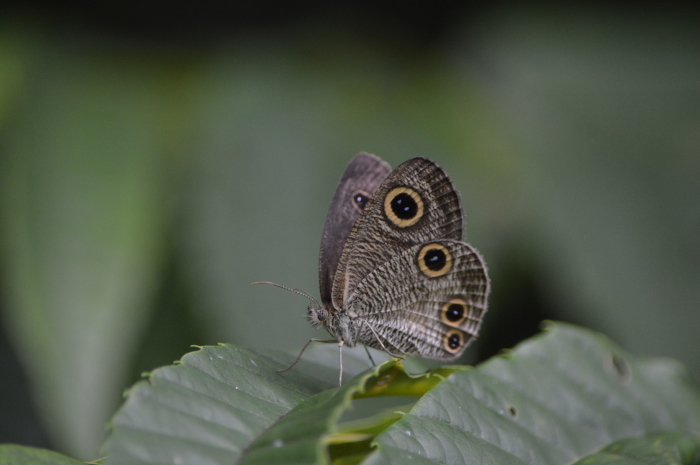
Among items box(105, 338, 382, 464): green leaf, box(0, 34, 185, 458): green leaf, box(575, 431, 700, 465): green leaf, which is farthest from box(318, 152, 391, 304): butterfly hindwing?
box(0, 34, 185, 458): green leaf

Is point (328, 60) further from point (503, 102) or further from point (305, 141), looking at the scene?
point (503, 102)

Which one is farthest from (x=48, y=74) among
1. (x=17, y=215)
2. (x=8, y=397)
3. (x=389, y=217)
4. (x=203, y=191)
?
(x=389, y=217)

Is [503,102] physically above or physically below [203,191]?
above

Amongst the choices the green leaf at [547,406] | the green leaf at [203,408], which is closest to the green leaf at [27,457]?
the green leaf at [203,408]

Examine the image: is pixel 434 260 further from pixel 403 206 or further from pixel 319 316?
pixel 319 316

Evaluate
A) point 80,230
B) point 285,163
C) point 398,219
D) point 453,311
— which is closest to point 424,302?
point 453,311

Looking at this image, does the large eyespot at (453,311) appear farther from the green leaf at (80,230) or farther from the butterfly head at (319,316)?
the green leaf at (80,230)

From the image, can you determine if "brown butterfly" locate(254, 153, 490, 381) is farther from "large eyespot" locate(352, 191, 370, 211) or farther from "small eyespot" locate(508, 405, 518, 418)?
"small eyespot" locate(508, 405, 518, 418)

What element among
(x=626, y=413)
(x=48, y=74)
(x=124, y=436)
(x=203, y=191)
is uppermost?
(x=48, y=74)
